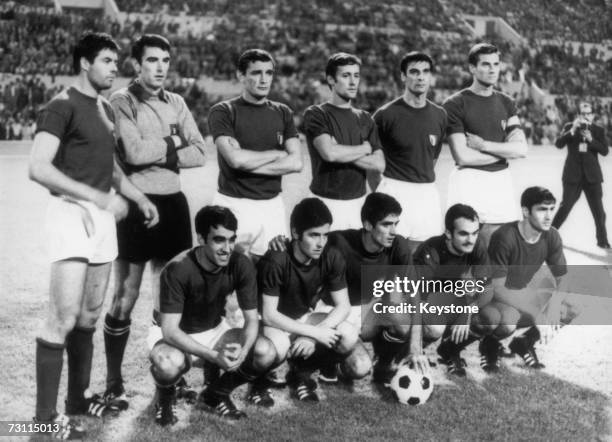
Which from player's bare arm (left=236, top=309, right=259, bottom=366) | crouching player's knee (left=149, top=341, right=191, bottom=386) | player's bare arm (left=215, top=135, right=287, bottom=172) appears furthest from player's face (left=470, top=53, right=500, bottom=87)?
crouching player's knee (left=149, top=341, right=191, bottom=386)

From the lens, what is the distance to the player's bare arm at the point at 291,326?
397cm

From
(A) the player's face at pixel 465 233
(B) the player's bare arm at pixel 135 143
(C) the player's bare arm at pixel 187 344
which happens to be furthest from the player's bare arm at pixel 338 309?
(B) the player's bare arm at pixel 135 143

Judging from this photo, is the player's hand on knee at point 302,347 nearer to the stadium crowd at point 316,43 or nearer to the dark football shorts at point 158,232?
the dark football shorts at point 158,232

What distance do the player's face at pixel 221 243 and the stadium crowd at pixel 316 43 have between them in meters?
17.8

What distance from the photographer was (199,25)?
2777cm

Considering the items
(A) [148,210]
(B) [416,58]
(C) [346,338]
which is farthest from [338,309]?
(B) [416,58]

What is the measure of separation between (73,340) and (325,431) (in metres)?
1.40

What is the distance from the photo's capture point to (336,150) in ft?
14.9

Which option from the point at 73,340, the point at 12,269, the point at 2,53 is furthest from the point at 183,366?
the point at 2,53

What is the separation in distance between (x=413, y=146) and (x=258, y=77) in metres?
1.18

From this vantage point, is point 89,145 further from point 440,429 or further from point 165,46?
point 440,429

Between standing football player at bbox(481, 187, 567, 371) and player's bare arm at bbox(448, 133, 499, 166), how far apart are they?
0.43 meters

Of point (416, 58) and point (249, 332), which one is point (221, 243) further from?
point (416, 58)

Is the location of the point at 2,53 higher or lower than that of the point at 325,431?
higher
